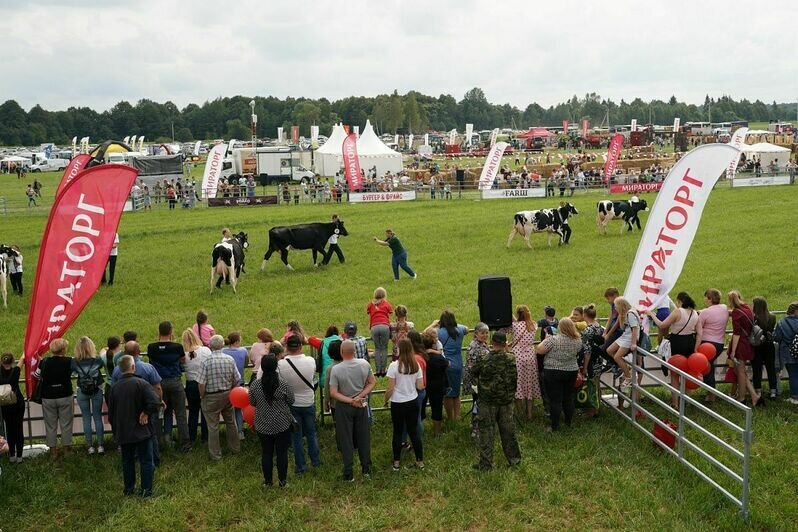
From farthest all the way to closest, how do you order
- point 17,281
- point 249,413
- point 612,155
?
point 612,155 < point 17,281 < point 249,413

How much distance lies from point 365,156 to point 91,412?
41.6m

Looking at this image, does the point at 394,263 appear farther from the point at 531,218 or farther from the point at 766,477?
the point at 766,477

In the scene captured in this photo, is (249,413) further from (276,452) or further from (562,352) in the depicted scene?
(562,352)

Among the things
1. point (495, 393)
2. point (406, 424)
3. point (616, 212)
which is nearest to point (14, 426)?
point (406, 424)

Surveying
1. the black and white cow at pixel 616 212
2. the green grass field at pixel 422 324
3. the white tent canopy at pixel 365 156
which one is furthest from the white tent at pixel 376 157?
the black and white cow at pixel 616 212

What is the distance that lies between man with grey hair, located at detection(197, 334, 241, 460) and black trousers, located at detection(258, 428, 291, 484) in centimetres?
88

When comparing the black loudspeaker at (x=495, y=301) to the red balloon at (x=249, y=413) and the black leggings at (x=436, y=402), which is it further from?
the red balloon at (x=249, y=413)

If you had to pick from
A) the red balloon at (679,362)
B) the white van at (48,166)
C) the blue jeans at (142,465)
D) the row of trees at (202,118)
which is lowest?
the blue jeans at (142,465)

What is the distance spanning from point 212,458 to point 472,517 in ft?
10.4

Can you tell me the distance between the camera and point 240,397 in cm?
805

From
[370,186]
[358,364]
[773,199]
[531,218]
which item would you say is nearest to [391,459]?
[358,364]

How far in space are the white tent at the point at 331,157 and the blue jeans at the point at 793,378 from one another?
4358cm

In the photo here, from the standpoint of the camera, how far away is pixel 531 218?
21609mm

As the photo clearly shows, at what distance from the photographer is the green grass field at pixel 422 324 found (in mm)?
7090
